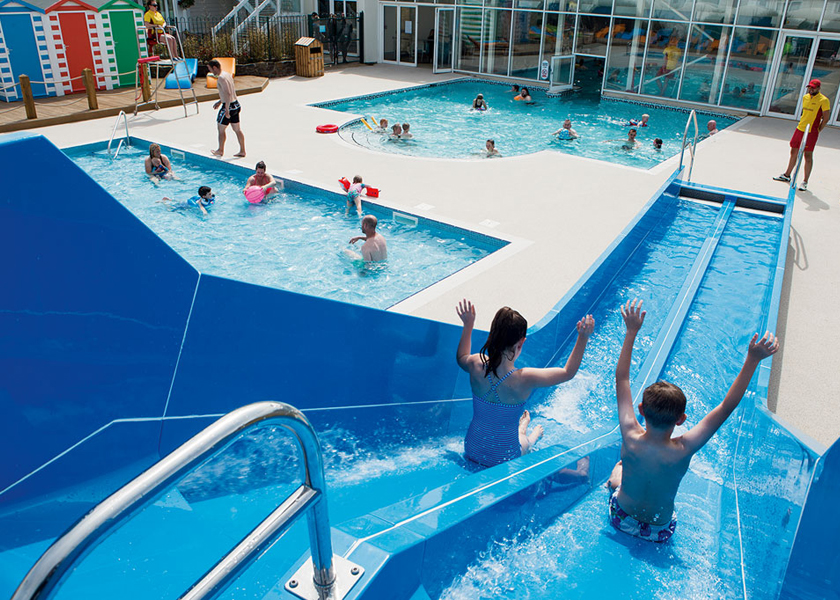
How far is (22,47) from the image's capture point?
1501 centimetres

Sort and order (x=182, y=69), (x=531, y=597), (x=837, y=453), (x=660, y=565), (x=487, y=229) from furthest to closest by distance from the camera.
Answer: (x=182, y=69), (x=487, y=229), (x=660, y=565), (x=531, y=597), (x=837, y=453)

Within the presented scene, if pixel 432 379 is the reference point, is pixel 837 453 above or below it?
above

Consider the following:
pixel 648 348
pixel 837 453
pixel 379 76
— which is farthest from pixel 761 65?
pixel 837 453

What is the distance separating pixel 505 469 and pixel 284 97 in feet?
53.2

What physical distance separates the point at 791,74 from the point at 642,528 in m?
17.9

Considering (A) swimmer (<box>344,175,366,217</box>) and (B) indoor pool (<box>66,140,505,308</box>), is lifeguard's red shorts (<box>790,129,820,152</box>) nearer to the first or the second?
(B) indoor pool (<box>66,140,505,308</box>)

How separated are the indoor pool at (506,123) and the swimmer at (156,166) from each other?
4.24 metres

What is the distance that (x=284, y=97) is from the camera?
17.7 metres

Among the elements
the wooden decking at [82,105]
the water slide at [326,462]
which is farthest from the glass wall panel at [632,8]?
the water slide at [326,462]

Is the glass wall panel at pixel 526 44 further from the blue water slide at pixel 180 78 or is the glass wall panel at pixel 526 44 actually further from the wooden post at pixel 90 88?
the wooden post at pixel 90 88

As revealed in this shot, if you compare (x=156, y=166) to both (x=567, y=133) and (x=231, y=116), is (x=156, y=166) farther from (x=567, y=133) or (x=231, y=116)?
(x=567, y=133)

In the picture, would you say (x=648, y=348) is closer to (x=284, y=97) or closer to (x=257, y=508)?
(x=257, y=508)

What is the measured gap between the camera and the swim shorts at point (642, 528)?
339 cm

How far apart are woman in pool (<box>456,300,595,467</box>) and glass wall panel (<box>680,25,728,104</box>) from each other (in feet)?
58.3
